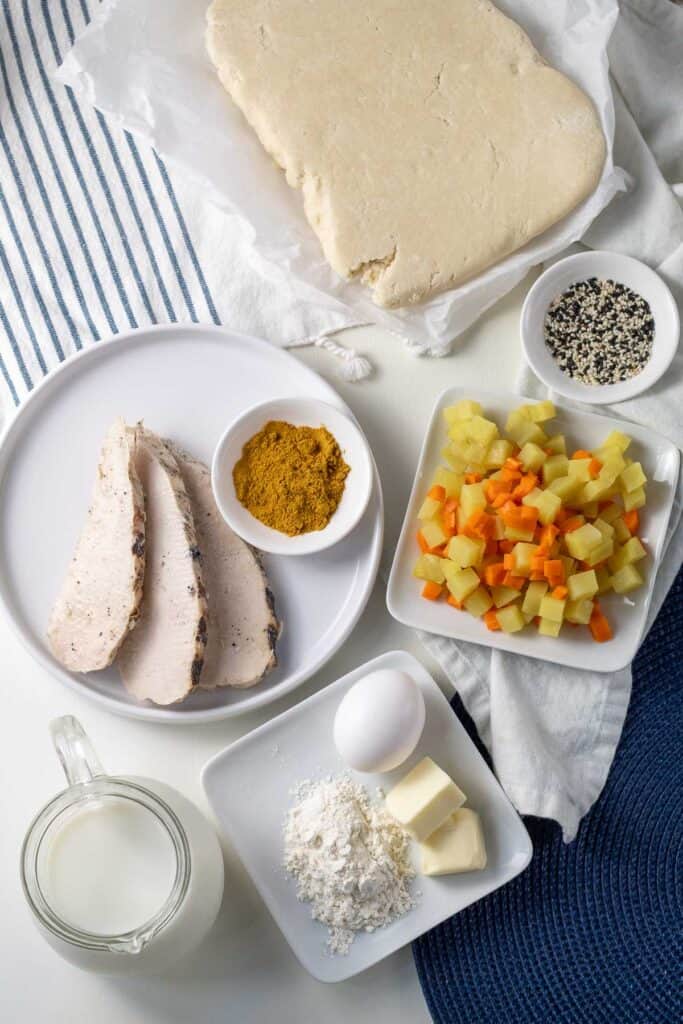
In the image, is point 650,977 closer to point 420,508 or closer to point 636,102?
point 420,508

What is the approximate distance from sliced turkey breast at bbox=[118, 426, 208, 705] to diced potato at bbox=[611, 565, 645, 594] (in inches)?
27.1

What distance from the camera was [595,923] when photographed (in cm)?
188

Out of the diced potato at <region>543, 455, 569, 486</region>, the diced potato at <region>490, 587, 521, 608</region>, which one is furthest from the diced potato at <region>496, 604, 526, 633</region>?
the diced potato at <region>543, 455, 569, 486</region>

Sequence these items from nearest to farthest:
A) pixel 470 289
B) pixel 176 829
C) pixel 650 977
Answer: pixel 176 829 < pixel 650 977 < pixel 470 289

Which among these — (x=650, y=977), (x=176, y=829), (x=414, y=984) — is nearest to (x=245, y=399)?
(x=176, y=829)

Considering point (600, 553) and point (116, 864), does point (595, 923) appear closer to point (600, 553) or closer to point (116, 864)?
point (600, 553)

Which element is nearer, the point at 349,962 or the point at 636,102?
the point at 349,962

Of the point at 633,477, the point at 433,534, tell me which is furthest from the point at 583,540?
the point at 433,534

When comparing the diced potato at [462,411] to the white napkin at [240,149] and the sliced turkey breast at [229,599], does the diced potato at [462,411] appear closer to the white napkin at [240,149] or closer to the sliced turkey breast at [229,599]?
the white napkin at [240,149]

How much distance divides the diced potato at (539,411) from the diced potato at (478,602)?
0.30 metres

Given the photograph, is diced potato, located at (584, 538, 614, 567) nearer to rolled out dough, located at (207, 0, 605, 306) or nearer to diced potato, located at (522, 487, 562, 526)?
diced potato, located at (522, 487, 562, 526)

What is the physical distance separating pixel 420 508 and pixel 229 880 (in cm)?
72

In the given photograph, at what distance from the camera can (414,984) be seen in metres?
1.92

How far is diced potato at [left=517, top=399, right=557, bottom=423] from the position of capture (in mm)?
1909
